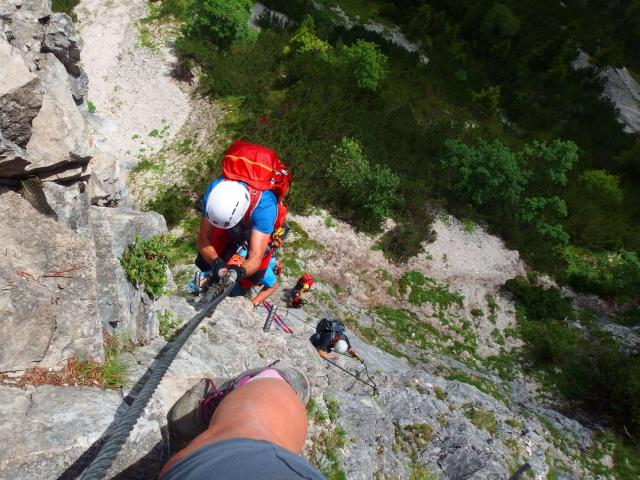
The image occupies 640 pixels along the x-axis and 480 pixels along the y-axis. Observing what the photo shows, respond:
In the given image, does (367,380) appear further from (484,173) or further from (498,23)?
(498,23)

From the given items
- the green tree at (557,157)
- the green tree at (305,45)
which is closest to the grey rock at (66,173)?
the green tree at (305,45)

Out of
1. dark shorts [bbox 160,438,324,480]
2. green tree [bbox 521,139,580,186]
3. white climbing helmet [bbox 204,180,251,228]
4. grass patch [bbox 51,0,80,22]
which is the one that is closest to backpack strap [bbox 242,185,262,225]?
white climbing helmet [bbox 204,180,251,228]

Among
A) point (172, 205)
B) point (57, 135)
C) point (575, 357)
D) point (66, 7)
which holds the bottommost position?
point (172, 205)

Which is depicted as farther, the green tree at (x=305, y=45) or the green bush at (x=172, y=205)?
the green tree at (x=305, y=45)

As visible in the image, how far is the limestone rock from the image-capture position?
396 centimetres

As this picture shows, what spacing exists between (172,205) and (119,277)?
675 centimetres

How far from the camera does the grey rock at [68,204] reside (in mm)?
3896

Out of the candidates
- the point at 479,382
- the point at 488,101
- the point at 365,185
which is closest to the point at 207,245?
the point at 479,382

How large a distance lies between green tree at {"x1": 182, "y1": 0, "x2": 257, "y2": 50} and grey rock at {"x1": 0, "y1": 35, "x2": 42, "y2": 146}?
41.7 ft

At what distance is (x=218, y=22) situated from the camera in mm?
15000

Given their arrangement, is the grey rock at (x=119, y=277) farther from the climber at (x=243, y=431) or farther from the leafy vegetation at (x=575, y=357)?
the leafy vegetation at (x=575, y=357)

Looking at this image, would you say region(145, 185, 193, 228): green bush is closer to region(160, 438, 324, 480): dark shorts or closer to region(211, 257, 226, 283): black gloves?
region(211, 257, 226, 283): black gloves

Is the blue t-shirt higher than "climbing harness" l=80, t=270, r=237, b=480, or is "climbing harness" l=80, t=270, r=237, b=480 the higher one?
"climbing harness" l=80, t=270, r=237, b=480

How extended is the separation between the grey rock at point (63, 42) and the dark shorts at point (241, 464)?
19.3 ft
